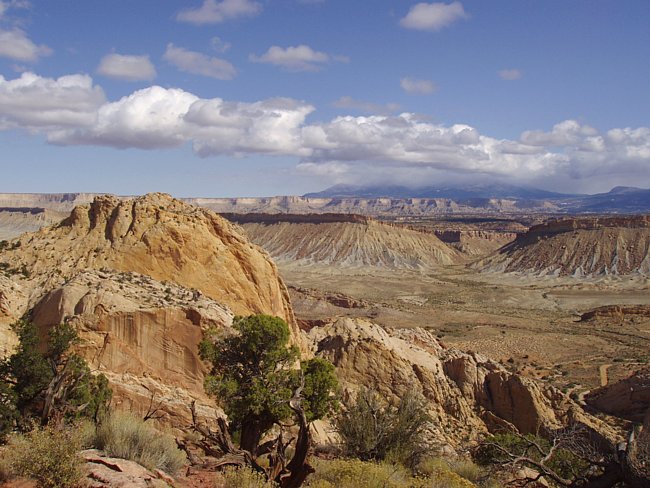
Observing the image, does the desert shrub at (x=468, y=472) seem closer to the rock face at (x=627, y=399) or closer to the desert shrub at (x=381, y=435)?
the desert shrub at (x=381, y=435)

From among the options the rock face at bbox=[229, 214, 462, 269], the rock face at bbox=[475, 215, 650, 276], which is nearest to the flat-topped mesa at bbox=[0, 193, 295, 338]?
the rock face at bbox=[475, 215, 650, 276]

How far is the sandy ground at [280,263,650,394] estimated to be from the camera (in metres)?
42.7

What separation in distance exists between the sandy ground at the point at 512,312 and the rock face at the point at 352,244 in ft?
27.3

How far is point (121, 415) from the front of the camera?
1123 centimetres

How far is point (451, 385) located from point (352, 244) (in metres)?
114

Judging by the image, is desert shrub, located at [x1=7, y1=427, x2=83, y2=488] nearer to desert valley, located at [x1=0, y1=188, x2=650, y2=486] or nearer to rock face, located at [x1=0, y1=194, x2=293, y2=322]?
desert valley, located at [x1=0, y1=188, x2=650, y2=486]

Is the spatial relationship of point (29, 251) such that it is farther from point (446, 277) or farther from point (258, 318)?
point (446, 277)

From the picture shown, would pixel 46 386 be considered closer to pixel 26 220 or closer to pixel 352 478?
pixel 352 478

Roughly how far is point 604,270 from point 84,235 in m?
107

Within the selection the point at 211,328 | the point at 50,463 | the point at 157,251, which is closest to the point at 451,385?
the point at 211,328

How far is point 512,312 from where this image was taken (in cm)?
7362

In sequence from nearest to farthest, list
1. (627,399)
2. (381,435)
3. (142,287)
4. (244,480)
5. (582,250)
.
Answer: (244,480)
(381,435)
(142,287)
(627,399)
(582,250)

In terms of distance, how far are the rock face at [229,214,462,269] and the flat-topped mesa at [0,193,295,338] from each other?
104194 mm

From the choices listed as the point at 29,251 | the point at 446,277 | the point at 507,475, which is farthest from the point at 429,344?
the point at 446,277
